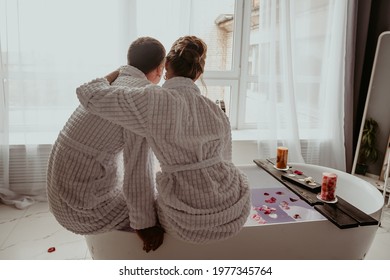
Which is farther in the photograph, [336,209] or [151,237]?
[336,209]

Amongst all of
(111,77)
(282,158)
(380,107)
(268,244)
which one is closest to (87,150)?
(111,77)

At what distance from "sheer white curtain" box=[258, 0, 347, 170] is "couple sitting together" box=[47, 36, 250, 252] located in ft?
4.69

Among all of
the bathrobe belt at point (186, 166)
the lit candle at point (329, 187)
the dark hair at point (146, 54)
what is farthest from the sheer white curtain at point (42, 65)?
the lit candle at point (329, 187)

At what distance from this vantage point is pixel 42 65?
2.20 m

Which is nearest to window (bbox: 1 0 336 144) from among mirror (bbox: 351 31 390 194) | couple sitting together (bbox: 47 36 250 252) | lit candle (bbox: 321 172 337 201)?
mirror (bbox: 351 31 390 194)

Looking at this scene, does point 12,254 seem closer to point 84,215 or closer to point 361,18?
point 84,215

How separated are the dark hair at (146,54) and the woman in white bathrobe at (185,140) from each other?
62mm

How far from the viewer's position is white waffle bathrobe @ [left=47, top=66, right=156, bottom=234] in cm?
108

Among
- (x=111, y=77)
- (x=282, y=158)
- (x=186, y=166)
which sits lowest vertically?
(x=282, y=158)

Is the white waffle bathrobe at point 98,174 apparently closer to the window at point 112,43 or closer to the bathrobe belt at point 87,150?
the bathrobe belt at point 87,150

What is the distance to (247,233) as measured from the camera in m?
1.23

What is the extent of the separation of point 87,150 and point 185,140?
337 millimetres

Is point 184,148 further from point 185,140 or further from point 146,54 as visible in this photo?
point 146,54

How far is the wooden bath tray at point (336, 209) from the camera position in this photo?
1255 mm
